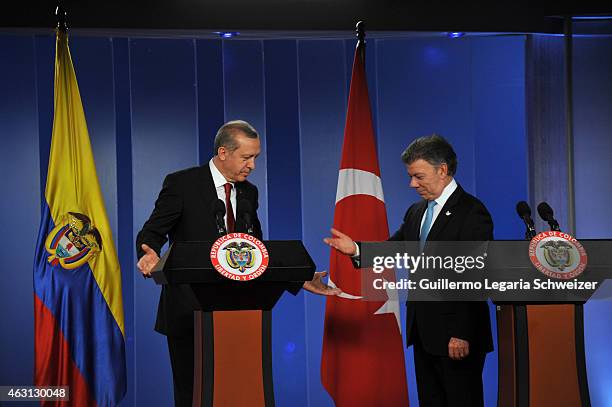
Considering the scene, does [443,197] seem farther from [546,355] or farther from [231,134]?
[231,134]

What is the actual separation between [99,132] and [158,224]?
5.47 ft

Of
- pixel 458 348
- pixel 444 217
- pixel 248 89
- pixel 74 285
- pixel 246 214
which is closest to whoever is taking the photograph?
pixel 246 214

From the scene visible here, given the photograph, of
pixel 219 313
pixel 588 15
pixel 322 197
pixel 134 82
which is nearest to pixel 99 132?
pixel 134 82

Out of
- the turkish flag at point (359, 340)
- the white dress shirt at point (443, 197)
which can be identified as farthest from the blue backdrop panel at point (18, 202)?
the white dress shirt at point (443, 197)

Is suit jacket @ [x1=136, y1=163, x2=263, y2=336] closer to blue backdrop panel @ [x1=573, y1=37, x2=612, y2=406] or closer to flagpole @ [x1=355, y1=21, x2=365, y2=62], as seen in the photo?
flagpole @ [x1=355, y1=21, x2=365, y2=62]

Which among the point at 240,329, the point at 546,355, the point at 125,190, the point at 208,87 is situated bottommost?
the point at 546,355

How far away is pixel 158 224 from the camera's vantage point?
3.61 m

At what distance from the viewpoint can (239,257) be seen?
2893 millimetres

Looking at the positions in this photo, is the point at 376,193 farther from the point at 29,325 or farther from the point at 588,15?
the point at 29,325

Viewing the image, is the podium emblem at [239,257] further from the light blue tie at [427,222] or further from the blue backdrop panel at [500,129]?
the blue backdrop panel at [500,129]

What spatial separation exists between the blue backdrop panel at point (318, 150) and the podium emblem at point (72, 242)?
1.42m

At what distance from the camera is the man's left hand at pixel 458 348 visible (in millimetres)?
3363

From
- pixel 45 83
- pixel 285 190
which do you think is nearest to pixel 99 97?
pixel 45 83

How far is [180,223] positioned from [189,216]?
0.06m
